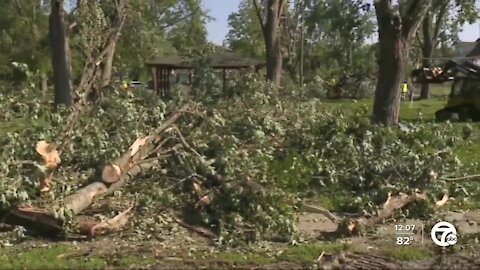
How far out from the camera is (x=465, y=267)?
7.20m

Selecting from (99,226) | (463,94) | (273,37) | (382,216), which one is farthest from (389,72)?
(273,37)

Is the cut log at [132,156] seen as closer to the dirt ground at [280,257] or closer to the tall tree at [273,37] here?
the dirt ground at [280,257]

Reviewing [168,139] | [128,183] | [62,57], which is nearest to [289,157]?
[168,139]

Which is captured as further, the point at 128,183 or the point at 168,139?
the point at 168,139

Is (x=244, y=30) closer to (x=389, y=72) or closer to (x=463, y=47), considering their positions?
(x=463, y=47)

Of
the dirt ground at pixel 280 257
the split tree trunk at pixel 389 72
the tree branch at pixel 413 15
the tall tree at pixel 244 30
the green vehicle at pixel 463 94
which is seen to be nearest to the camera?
the dirt ground at pixel 280 257

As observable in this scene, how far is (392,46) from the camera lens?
53.6 feet

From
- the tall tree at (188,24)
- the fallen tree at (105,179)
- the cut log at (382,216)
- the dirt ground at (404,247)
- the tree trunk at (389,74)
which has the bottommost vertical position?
the dirt ground at (404,247)

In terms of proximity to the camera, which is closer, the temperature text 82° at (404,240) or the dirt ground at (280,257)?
the dirt ground at (280,257)

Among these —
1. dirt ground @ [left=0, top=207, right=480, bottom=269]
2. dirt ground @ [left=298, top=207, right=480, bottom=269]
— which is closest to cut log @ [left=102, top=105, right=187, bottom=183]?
dirt ground @ [left=0, top=207, right=480, bottom=269]

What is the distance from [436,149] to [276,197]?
428 cm

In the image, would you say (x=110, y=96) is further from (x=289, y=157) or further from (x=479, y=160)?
(x=479, y=160)

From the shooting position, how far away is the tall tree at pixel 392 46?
53.0ft

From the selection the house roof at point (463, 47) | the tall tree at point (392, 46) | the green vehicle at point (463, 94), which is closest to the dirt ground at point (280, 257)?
the tall tree at point (392, 46)
